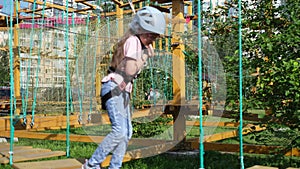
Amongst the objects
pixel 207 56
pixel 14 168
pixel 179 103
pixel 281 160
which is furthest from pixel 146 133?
pixel 14 168

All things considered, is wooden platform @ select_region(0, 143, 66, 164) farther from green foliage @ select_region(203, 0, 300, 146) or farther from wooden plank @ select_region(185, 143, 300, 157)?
green foliage @ select_region(203, 0, 300, 146)

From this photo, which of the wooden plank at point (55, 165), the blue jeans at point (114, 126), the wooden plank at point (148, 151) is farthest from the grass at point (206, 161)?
the blue jeans at point (114, 126)

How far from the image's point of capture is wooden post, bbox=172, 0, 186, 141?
5.52m

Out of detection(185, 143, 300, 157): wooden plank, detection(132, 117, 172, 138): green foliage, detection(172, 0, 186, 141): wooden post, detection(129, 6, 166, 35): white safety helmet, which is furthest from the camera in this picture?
detection(132, 117, 172, 138): green foliage

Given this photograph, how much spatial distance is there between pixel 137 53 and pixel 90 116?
5717 mm

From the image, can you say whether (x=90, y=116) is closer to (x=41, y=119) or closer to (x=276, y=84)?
(x=41, y=119)

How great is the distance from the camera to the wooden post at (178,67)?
217 inches

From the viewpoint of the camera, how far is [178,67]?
18.5 ft

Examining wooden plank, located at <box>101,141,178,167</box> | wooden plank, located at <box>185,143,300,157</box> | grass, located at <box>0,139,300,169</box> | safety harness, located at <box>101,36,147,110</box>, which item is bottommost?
grass, located at <box>0,139,300,169</box>

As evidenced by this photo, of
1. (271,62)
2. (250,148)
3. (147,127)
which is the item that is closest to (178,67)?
(147,127)

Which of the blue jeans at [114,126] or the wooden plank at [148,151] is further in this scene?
the wooden plank at [148,151]

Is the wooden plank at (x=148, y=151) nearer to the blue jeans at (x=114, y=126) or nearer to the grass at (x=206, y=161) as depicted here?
the grass at (x=206, y=161)

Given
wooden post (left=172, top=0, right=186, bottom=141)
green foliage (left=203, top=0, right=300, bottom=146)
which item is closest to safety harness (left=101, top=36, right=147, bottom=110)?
green foliage (left=203, top=0, right=300, bottom=146)

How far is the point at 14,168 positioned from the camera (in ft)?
13.5
